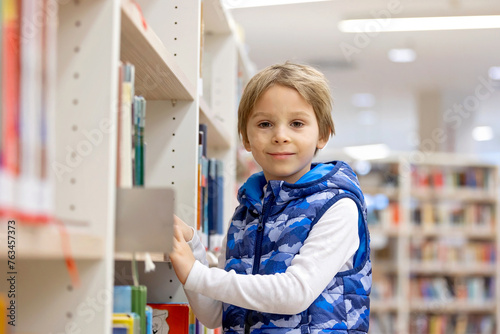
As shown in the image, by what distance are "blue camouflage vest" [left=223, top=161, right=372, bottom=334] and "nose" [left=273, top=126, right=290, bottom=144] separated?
0.09m

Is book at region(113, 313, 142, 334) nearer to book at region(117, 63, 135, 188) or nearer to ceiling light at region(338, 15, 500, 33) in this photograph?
book at region(117, 63, 135, 188)

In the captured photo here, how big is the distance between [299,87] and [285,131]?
105 millimetres

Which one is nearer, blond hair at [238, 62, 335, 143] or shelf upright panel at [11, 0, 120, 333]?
shelf upright panel at [11, 0, 120, 333]

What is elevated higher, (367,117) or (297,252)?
(367,117)

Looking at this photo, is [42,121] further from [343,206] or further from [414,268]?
[414,268]

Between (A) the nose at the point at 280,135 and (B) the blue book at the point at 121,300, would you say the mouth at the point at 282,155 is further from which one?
(B) the blue book at the point at 121,300

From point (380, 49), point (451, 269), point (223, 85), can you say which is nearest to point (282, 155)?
point (223, 85)

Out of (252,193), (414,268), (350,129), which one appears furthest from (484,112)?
(252,193)

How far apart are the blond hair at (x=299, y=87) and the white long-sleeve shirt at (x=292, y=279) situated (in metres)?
0.28

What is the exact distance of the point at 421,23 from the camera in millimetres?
5832

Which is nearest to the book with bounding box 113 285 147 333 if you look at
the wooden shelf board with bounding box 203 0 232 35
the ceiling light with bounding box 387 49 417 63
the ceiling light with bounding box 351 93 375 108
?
the wooden shelf board with bounding box 203 0 232 35

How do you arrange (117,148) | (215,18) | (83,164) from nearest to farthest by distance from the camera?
(83,164)
(117,148)
(215,18)

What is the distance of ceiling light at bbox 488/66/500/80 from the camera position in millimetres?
7505

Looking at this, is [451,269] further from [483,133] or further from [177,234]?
[483,133]
